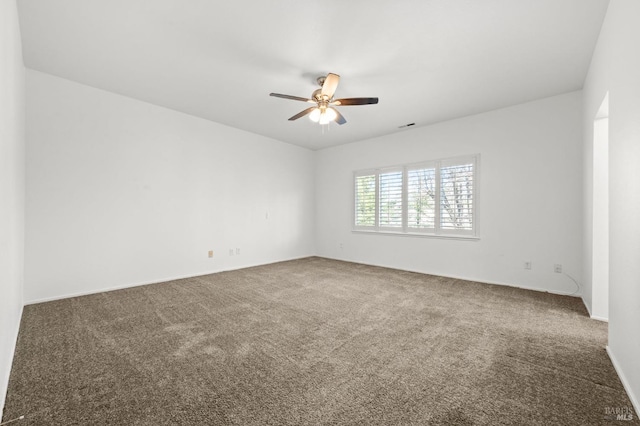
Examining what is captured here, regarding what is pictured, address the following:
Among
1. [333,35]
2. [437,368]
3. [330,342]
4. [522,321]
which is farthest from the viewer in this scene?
[522,321]

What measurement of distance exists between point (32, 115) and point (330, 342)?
4342 millimetres

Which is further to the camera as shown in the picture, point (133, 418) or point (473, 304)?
point (473, 304)

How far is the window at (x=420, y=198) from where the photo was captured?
15.0 feet

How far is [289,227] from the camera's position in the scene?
20.9ft

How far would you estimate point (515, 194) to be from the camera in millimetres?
4082

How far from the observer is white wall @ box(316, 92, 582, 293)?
369cm

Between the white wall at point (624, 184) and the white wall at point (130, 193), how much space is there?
5074 millimetres

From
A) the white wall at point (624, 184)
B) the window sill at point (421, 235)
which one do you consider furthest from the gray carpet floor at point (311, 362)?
the window sill at point (421, 235)

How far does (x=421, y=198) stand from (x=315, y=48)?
342cm

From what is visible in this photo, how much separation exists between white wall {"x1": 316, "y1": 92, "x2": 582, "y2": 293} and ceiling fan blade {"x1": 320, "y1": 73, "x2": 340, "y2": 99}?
2711 millimetres

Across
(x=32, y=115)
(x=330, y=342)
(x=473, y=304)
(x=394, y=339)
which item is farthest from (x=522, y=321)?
(x=32, y=115)

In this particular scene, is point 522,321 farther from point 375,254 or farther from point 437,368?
point 375,254

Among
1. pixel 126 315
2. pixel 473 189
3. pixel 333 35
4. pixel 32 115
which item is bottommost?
pixel 126 315

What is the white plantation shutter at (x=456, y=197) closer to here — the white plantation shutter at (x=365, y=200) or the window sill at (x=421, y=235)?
the window sill at (x=421, y=235)
